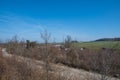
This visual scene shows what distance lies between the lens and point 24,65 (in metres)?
7.50

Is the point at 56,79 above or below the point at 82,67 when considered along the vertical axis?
above

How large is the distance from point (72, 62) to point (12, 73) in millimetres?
14349

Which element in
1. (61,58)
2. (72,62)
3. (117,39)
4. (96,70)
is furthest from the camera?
(61,58)

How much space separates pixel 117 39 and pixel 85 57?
1606 centimetres

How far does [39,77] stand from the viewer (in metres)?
7.07

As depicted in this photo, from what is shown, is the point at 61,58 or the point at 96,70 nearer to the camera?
the point at 96,70

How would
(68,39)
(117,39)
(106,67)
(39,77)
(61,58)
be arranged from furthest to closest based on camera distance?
(68,39) < (61,58) < (39,77) < (117,39) < (106,67)

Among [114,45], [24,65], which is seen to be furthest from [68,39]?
[114,45]

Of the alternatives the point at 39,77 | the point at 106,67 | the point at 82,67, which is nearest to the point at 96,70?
the point at 106,67

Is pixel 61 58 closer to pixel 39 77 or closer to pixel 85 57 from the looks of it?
pixel 85 57

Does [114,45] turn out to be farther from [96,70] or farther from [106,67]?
[96,70]

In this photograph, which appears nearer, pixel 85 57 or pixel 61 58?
pixel 85 57

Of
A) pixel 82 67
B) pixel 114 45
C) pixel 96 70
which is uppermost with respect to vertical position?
pixel 114 45

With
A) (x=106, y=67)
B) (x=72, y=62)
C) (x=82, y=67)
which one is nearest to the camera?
(x=106, y=67)
